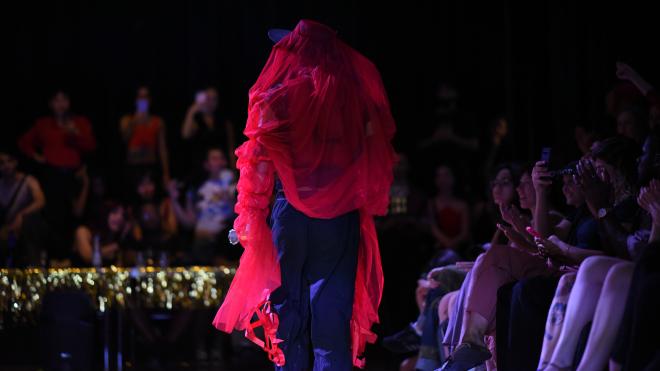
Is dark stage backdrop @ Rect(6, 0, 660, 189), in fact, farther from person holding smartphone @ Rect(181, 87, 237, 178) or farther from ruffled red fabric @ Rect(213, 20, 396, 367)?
ruffled red fabric @ Rect(213, 20, 396, 367)

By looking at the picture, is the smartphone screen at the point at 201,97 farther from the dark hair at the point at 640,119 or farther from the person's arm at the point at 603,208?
the person's arm at the point at 603,208

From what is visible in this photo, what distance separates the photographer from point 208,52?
1024 centimetres

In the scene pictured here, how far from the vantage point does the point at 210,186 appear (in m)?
8.12

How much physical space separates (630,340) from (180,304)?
13.8ft

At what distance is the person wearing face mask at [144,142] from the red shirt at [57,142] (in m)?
0.34

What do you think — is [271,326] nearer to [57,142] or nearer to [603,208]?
[603,208]

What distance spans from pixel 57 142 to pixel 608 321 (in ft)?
21.3

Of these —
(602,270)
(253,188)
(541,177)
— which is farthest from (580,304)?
(253,188)

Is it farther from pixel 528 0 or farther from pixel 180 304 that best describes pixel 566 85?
pixel 180 304

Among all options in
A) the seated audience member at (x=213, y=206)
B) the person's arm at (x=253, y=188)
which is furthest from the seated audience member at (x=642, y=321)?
the seated audience member at (x=213, y=206)

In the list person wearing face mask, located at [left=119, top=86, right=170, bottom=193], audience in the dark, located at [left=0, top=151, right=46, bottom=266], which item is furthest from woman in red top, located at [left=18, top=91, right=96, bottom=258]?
audience in the dark, located at [left=0, top=151, right=46, bottom=266]

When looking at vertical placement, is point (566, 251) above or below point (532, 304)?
above

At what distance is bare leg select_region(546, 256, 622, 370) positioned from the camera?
339cm

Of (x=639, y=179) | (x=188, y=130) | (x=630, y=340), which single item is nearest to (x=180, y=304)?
(x=188, y=130)
